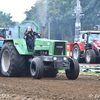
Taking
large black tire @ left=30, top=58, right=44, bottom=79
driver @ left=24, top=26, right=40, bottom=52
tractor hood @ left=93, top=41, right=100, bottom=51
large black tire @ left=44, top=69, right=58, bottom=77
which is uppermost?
driver @ left=24, top=26, right=40, bottom=52

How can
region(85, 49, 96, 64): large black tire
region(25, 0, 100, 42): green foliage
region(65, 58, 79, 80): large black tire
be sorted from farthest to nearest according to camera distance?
region(25, 0, 100, 42): green foliage
region(85, 49, 96, 64): large black tire
region(65, 58, 79, 80): large black tire

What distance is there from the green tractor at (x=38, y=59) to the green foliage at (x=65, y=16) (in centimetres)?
6398

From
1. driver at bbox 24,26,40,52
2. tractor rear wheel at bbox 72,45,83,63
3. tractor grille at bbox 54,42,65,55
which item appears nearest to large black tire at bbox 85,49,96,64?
tractor rear wheel at bbox 72,45,83,63

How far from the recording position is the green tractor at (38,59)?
432 inches

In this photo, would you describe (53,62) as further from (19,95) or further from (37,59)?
(19,95)

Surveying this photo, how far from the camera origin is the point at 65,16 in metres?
81.2

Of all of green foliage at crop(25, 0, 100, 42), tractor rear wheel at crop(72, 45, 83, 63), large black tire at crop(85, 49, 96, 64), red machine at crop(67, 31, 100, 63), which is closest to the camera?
large black tire at crop(85, 49, 96, 64)

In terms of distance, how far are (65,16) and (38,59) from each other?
233ft

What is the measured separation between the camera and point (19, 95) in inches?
274

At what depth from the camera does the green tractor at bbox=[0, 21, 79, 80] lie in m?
11.0

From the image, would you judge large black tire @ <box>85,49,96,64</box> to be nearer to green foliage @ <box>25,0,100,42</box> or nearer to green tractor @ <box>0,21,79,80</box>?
green tractor @ <box>0,21,79,80</box>

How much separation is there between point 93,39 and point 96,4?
2142 inches

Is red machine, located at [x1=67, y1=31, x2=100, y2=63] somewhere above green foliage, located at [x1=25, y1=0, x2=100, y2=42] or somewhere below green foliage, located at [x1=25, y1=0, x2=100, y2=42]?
below

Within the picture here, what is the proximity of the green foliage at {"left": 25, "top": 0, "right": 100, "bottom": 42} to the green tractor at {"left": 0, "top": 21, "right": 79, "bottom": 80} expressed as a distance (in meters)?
64.0
